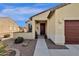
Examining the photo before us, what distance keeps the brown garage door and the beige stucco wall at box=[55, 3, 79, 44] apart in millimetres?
338

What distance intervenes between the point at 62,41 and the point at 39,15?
6.90 metres

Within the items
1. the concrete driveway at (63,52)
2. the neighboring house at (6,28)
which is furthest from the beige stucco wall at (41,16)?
the concrete driveway at (63,52)

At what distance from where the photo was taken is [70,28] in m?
13.1

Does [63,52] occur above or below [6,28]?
below

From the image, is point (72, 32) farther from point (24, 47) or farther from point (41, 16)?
point (41, 16)

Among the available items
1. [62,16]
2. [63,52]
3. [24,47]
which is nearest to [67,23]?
[62,16]

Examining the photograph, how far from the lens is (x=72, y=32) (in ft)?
43.0

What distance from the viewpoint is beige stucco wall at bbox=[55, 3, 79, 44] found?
1302 centimetres

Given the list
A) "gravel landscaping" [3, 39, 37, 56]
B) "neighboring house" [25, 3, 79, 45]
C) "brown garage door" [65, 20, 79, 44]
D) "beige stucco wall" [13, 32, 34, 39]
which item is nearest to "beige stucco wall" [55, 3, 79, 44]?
"neighboring house" [25, 3, 79, 45]

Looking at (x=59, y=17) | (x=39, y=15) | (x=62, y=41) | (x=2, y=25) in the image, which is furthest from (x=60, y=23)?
(x=39, y=15)

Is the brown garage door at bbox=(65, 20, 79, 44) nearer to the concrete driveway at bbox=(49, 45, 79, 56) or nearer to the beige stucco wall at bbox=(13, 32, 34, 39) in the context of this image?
the concrete driveway at bbox=(49, 45, 79, 56)

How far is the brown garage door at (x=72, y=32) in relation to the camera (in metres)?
13.1

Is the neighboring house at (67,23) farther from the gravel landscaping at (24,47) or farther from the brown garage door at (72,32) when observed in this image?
the gravel landscaping at (24,47)

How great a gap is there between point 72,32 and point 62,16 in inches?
63.8
